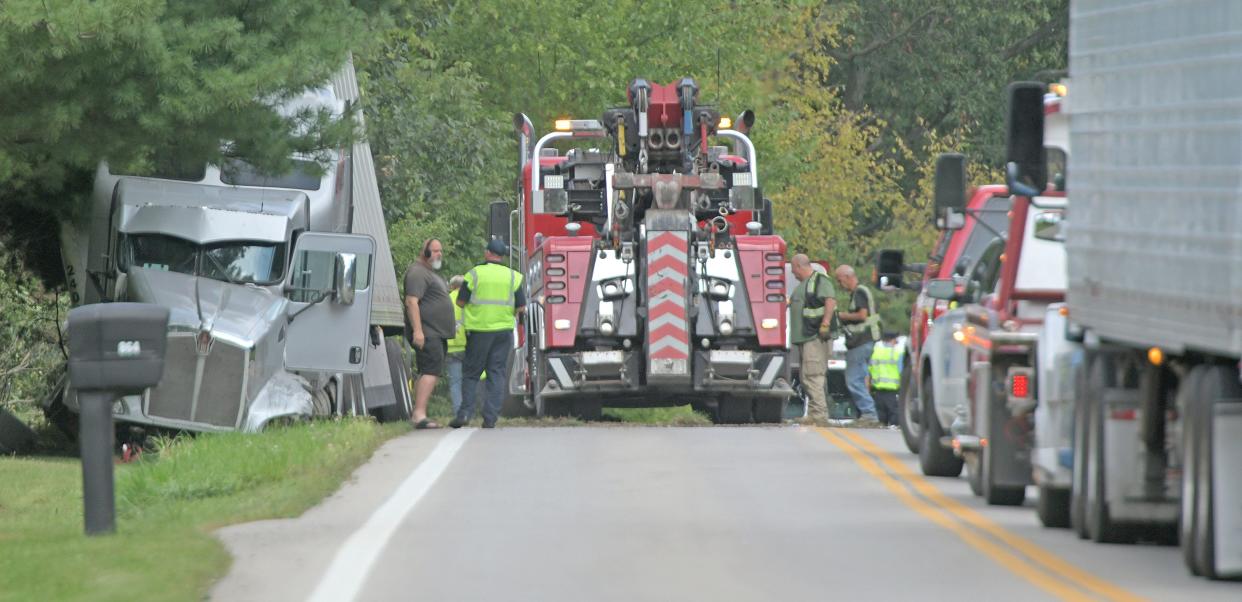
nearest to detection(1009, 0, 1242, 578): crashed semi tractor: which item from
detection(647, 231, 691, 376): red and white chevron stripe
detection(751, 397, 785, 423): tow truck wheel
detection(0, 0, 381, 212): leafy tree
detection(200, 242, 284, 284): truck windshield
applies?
detection(0, 0, 381, 212): leafy tree

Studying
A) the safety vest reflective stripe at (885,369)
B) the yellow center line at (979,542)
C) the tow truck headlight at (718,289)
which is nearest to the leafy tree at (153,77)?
the tow truck headlight at (718,289)

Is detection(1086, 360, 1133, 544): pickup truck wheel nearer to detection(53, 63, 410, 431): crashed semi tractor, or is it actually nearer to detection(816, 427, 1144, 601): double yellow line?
detection(816, 427, 1144, 601): double yellow line

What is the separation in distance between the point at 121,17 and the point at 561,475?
499 cm

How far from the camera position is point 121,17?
59.4 ft

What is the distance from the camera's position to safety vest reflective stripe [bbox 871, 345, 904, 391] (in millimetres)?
26312

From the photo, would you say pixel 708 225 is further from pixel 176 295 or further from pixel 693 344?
pixel 176 295

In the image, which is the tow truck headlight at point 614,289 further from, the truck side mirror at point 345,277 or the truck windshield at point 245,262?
the truck windshield at point 245,262

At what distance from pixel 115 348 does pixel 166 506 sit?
8.15 feet

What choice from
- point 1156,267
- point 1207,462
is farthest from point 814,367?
point 1207,462

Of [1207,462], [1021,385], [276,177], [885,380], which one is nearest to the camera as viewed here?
[1207,462]

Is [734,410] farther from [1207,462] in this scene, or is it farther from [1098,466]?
[1207,462]

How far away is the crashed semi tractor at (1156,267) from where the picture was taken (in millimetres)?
9453

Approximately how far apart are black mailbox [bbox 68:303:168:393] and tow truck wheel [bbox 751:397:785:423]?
12598 mm

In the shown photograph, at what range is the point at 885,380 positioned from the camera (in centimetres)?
2658
